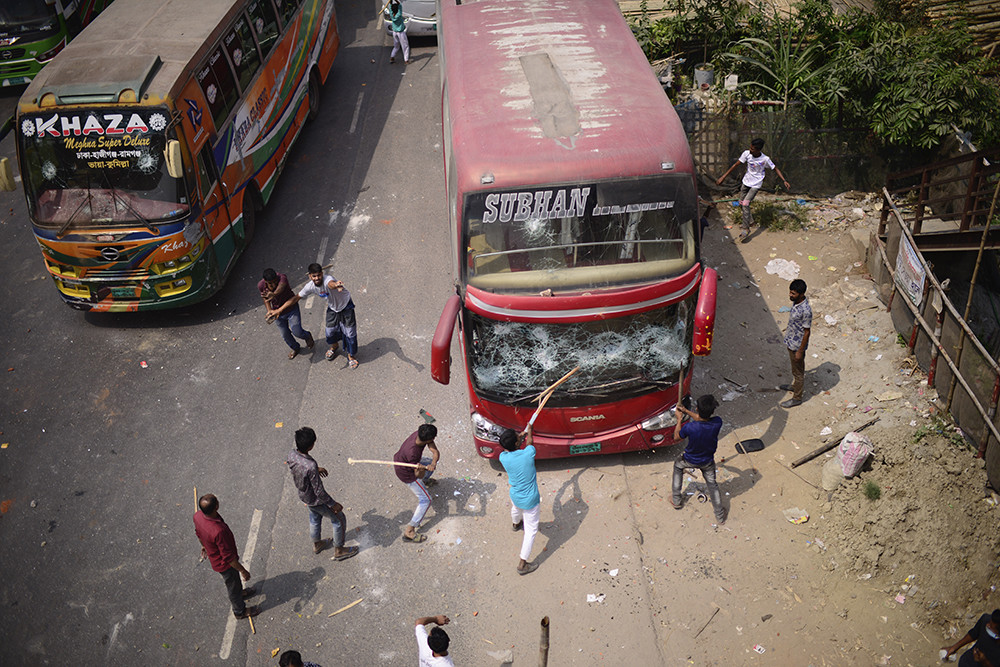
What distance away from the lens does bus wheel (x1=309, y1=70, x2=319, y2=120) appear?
46.5ft

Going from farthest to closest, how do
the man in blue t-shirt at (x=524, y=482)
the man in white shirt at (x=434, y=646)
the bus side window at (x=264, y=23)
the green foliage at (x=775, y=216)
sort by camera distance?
the bus side window at (x=264, y=23)
the green foliage at (x=775, y=216)
the man in blue t-shirt at (x=524, y=482)
the man in white shirt at (x=434, y=646)

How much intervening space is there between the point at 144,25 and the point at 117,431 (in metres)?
5.52

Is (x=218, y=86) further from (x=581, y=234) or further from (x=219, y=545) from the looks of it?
(x=219, y=545)

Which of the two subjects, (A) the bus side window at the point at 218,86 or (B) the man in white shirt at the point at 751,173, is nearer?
(A) the bus side window at the point at 218,86

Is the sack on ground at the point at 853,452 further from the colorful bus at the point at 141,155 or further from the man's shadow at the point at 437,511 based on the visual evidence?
the colorful bus at the point at 141,155

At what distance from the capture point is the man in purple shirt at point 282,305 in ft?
30.7

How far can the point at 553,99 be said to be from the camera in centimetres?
774

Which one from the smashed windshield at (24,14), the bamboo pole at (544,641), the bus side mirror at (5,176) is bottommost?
the bamboo pole at (544,641)

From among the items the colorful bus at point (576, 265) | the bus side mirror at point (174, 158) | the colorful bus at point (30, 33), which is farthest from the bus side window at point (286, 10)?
the colorful bus at point (576, 265)

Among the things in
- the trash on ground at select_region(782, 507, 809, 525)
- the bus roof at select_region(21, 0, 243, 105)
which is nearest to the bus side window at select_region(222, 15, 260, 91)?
the bus roof at select_region(21, 0, 243, 105)

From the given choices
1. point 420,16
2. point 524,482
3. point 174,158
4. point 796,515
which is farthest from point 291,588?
point 420,16

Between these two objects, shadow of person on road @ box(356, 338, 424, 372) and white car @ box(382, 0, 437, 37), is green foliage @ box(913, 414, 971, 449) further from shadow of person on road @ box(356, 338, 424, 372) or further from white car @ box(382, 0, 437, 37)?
white car @ box(382, 0, 437, 37)

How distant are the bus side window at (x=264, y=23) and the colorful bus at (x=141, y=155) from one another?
1.89ft

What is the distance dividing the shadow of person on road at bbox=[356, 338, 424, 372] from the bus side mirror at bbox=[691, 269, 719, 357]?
3.75m
